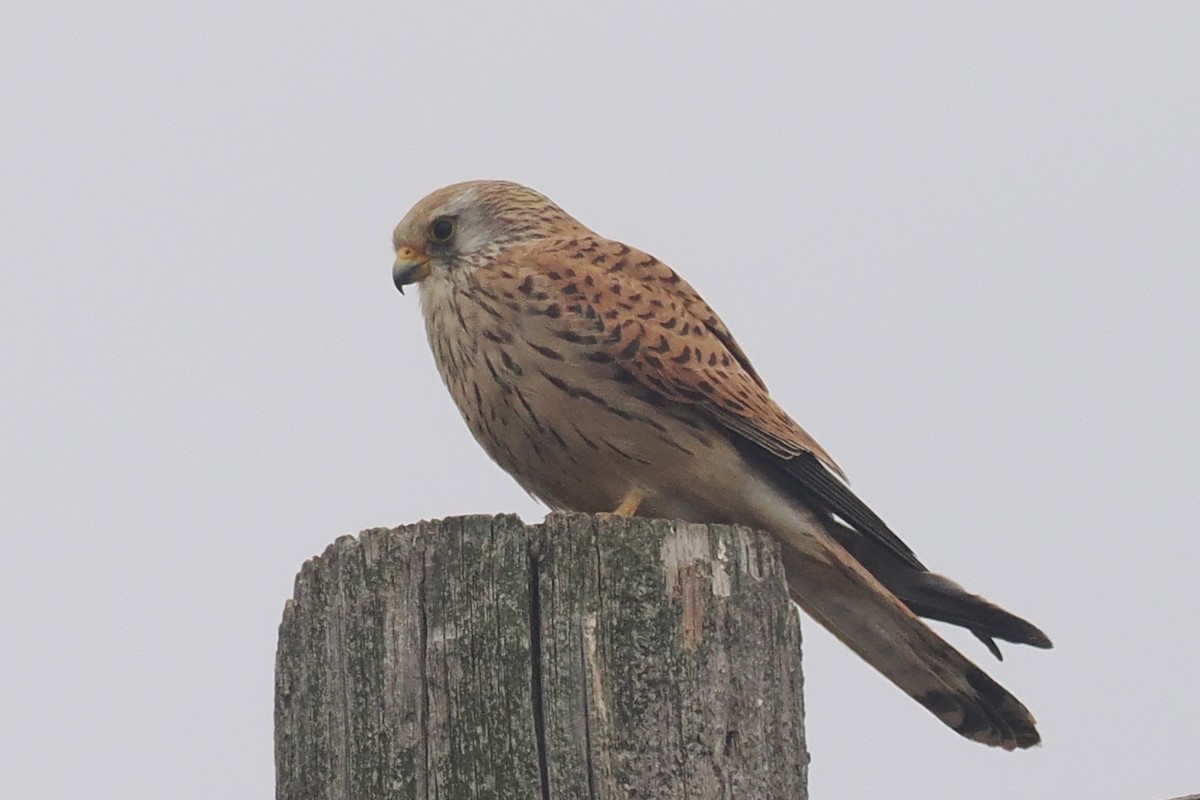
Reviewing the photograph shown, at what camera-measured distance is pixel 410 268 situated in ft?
16.2

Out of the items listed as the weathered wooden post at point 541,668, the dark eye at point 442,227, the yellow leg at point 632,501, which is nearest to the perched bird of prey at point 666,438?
the yellow leg at point 632,501

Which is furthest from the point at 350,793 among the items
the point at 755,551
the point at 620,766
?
the point at 755,551

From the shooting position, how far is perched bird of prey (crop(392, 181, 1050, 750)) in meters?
4.22

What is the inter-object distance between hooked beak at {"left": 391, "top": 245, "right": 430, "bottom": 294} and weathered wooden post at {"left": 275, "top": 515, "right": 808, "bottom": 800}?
225cm

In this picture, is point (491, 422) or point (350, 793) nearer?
point (350, 793)

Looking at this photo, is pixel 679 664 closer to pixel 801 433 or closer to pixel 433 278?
pixel 801 433

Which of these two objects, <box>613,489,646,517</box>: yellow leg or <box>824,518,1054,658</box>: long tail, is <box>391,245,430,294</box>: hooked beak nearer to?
<box>613,489,646,517</box>: yellow leg

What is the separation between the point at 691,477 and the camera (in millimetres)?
4273

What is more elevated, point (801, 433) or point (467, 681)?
point (801, 433)

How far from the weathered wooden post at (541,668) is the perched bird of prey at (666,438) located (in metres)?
1.47

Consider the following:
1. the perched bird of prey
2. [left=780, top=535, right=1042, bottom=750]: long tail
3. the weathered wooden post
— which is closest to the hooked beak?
the perched bird of prey

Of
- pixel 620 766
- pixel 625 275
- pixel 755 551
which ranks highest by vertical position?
pixel 625 275

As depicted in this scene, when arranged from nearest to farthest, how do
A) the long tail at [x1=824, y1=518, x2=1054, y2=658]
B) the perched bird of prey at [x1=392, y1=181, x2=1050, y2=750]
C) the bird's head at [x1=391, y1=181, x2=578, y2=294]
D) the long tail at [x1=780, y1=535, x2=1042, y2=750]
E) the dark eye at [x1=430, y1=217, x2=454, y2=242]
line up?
the long tail at [x1=780, y1=535, x2=1042, y2=750], the long tail at [x1=824, y1=518, x2=1054, y2=658], the perched bird of prey at [x1=392, y1=181, x2=1050, y2=750], the bird's head at [x1=391, y1=181, x2=578, y2=294], the dark eye at [x1=430, y1=217, x2=454, y2=242]

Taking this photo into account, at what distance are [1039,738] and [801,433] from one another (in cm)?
114
